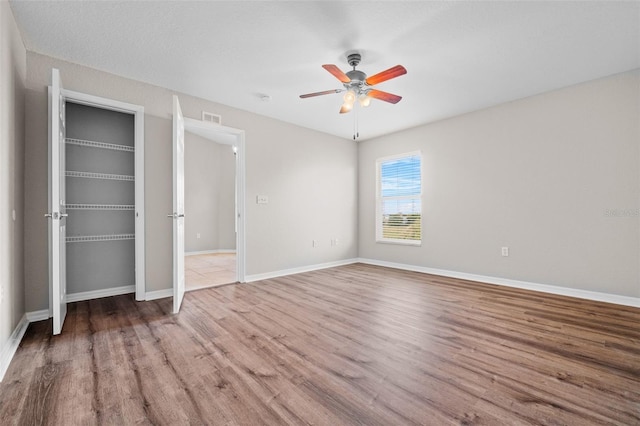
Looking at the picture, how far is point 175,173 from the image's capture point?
2.84 meters

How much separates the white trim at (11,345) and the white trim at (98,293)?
0.70 metres

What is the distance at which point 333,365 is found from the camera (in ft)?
5.89

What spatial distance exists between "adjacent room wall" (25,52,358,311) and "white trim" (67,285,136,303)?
1.81 feet

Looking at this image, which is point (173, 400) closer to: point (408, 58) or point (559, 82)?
point (408, 58)

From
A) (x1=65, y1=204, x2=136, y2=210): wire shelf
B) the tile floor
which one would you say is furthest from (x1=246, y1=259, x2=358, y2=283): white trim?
(x1=65, y1=204, x2=136, y2=210): wire shelf

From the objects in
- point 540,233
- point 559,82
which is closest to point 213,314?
point 540,233

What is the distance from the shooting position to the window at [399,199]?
4.91 metres

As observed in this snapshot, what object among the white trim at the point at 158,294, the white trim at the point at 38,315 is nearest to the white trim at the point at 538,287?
the white trim at the point at 158,294

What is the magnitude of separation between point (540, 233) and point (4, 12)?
5.46 metres

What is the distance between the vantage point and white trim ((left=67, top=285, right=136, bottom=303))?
3.22 metres

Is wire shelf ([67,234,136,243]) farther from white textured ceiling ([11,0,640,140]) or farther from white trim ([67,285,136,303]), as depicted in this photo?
white textured ceiling ([11,0,640,140])

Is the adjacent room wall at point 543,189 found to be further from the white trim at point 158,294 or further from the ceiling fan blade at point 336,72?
the white trim at point 158,294

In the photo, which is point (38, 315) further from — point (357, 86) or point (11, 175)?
point (357, 86)

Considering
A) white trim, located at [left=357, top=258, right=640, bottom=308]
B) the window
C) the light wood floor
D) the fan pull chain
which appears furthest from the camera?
the window
